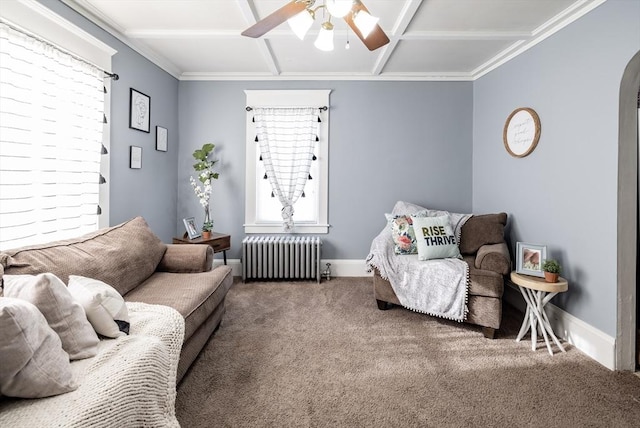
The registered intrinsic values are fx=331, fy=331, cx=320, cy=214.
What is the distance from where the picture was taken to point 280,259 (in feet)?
13.2

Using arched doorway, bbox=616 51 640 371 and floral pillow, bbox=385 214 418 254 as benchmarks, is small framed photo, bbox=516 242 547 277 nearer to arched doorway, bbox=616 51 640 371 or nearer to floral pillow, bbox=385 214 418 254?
arched doorway, bbox=616 51 640 371

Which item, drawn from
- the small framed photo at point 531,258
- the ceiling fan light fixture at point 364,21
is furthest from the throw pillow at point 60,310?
the small framed photo at point 531,258

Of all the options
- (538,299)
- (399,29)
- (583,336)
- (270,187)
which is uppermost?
(399,29)

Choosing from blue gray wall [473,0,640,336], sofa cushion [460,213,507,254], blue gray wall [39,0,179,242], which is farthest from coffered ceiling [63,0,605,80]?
sofa cushion [460,213,507,254]

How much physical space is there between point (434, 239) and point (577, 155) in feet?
4.19

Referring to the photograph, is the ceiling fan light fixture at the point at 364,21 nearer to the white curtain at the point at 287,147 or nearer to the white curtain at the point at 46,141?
the white curtain at the point at 46,141

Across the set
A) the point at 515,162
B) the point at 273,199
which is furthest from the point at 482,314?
the point at 273,199

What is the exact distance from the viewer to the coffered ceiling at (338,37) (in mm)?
2564

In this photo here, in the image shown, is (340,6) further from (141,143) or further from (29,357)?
(141,143)

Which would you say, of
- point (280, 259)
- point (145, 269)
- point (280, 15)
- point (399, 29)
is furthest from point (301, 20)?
point (280, 259)

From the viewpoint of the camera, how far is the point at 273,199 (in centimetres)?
429

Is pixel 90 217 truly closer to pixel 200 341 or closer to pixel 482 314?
pixel 200 341

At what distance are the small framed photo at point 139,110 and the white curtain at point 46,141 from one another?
0.42 m

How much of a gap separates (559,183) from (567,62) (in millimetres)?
960
